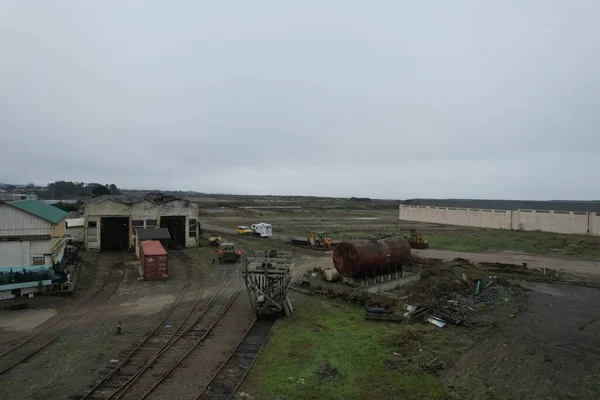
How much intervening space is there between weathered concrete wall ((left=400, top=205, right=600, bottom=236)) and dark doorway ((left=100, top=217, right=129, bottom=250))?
57881mm

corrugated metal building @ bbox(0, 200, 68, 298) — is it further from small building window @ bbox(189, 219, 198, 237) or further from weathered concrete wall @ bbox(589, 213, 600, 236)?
weathered concrete wall @ bbox(589, 213, 600, 236)

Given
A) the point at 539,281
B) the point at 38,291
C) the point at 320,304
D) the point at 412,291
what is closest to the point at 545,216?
the point at 539,281

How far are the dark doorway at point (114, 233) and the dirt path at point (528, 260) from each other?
1268 inches

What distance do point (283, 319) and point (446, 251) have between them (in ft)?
98.6

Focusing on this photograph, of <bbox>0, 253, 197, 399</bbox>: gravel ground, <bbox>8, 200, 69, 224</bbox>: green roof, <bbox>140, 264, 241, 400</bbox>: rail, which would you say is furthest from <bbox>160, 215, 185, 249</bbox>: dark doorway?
<bbox>0, 253, 197, 399</bbox>: gravel ground

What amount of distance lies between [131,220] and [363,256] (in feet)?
89.9

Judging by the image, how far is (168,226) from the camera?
147 feet

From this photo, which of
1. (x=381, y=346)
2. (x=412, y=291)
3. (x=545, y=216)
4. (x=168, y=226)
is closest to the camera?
(x=381, y=346)

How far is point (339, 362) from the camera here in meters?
13.4

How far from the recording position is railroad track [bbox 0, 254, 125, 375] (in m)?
13.7

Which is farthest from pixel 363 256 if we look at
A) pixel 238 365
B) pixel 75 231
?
pixel 75 231

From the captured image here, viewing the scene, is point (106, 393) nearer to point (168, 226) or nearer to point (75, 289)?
point (75, 289)

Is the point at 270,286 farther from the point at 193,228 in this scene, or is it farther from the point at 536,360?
the point at 193,228

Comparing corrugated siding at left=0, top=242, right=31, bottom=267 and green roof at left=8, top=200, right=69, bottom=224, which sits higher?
green roof at left=8, top=200, right=69, bottom=224
